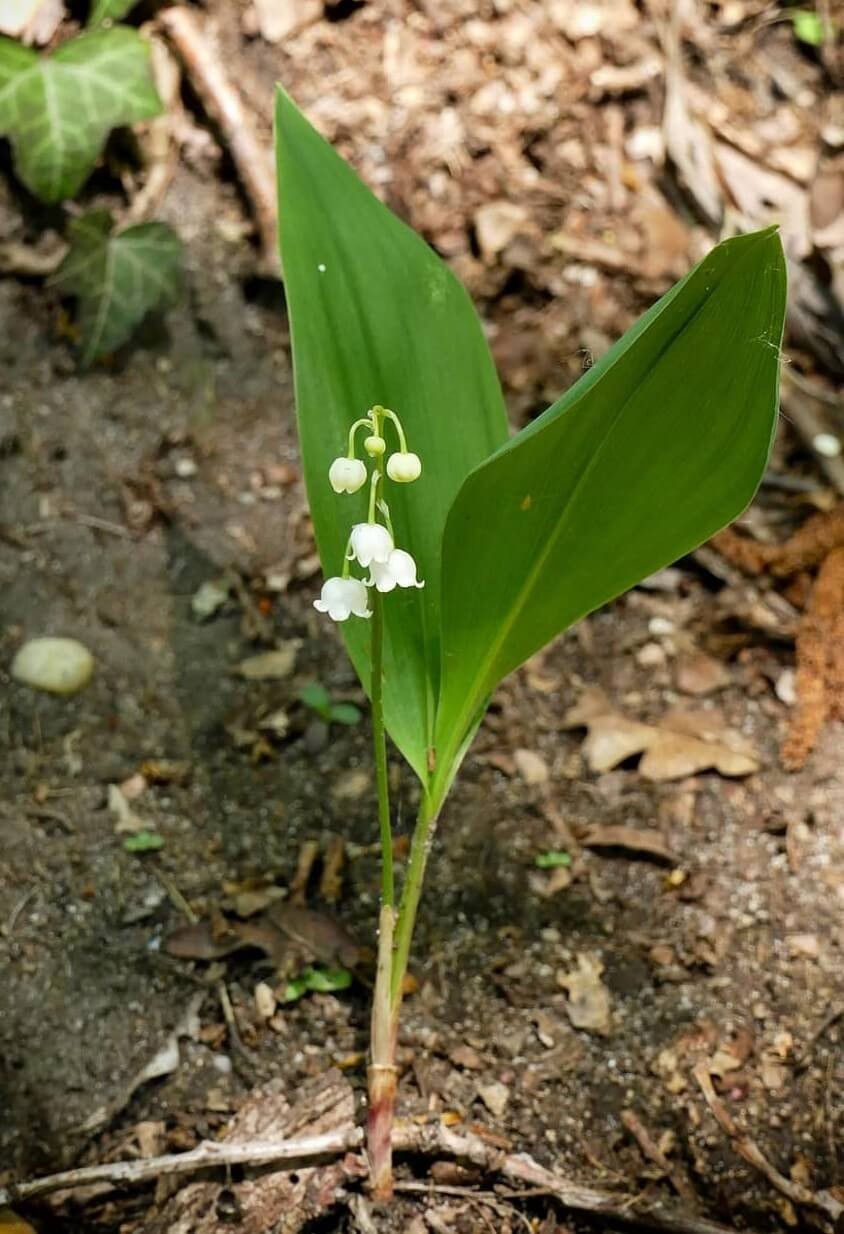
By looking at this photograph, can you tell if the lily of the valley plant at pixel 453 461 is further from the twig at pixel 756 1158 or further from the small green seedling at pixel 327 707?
the small green seedling at pixel 327 707

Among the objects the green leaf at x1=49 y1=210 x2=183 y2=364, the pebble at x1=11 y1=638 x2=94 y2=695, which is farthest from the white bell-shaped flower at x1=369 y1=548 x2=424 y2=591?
the green leaf at x1=49 y1=210 x2=183 y2=364

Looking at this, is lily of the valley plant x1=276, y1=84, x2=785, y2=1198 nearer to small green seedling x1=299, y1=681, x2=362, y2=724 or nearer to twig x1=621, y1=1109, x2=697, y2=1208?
twig x1=621, y1=1109, x2=697, y2=1208

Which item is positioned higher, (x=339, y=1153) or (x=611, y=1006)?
(x=339, y=1153)

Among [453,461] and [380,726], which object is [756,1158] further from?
[453,461]

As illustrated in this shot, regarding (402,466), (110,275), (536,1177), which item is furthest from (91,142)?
(536,1177)

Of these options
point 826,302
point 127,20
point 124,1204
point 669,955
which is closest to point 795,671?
point 669,955

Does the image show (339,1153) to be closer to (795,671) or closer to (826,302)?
(795,671)
